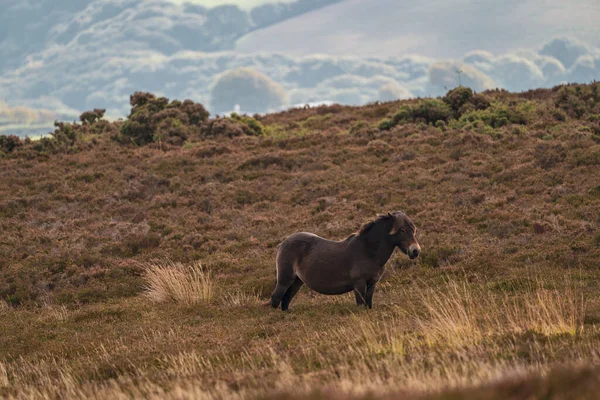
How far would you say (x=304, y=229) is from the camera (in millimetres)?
25734

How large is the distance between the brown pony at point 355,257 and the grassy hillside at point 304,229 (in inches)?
22.6

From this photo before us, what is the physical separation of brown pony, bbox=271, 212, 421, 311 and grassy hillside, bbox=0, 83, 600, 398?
0.57 m

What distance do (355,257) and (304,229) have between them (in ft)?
36.2

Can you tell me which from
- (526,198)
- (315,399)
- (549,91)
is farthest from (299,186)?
(315,399)

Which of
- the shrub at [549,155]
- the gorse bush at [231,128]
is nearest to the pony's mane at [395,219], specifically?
the shrub at [549,155]

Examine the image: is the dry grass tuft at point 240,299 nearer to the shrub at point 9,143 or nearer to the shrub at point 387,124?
the shrub at point 387,124

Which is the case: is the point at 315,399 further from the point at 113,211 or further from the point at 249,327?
the point at 113,211

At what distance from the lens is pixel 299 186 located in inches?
1266

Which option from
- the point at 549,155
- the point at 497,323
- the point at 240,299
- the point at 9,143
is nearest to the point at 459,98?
the point at 549,155

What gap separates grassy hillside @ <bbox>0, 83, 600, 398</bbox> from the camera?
370 inches

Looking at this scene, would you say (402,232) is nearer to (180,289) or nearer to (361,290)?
(361,290)

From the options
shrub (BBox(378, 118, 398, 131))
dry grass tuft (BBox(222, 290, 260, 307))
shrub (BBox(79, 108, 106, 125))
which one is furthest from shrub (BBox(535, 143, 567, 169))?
shrub (BBox(79, 108, 106, 125))

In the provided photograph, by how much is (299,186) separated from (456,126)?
38.7ft

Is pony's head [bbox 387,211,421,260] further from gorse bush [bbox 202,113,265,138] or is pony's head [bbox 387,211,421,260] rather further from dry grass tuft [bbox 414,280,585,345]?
gorse bush [bbox 202,113,265,138]
